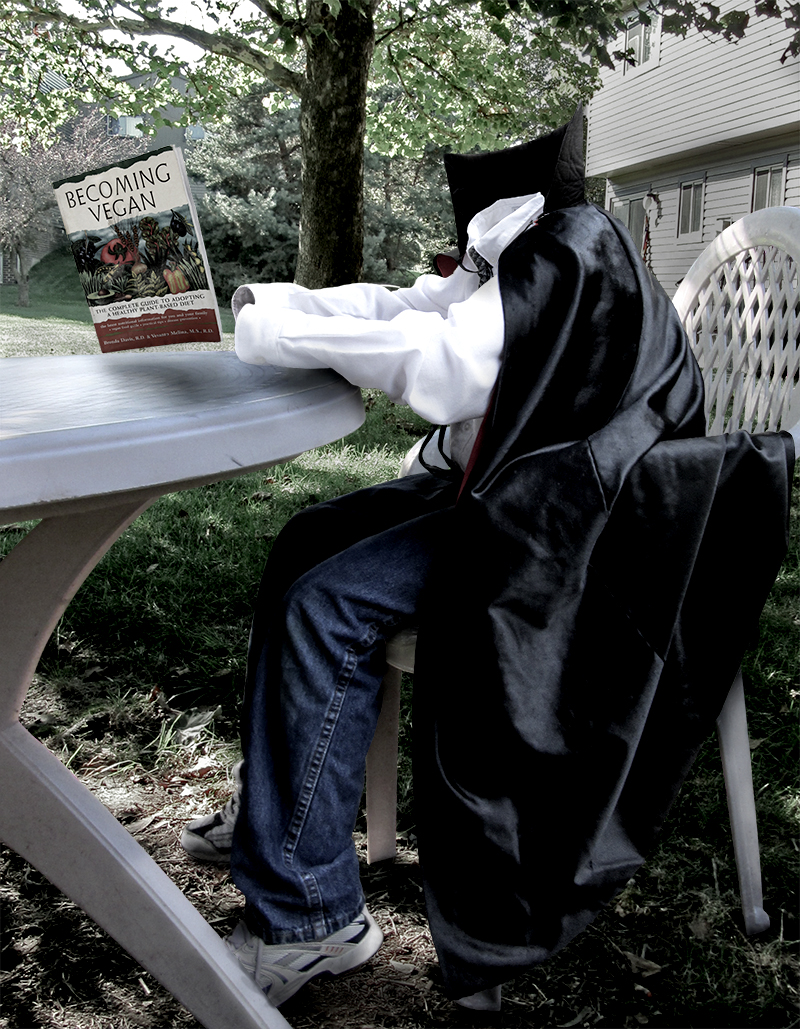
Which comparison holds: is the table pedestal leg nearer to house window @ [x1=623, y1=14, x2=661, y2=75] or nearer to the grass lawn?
the grass lawn

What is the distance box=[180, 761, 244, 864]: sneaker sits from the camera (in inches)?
71.7

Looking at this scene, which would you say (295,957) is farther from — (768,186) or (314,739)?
(768,186)

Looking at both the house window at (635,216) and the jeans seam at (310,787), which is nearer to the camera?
the jeans seam at (310,787)

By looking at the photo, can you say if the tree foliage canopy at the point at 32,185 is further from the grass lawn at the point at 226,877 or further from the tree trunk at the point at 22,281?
the grass lawn at the point at 226,877

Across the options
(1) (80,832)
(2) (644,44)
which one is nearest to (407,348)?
(1) (80,832)

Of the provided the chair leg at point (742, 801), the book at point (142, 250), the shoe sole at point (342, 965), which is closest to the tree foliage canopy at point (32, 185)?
the book at point (142, 250)

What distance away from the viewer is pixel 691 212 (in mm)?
15852

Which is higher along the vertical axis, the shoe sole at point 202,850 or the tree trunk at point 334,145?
the tree trunk at point 334,145

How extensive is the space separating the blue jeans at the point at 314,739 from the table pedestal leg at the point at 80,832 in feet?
0.34

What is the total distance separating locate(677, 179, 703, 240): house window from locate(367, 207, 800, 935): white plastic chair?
1489 cm

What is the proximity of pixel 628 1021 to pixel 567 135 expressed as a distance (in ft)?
4.82

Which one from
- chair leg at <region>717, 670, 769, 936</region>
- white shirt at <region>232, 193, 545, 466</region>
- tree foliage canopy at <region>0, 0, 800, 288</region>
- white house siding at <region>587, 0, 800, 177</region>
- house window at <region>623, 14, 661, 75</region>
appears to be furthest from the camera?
house window at <region>623, 14, 661, 75</region>

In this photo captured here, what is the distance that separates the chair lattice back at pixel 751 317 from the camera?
1671 mm

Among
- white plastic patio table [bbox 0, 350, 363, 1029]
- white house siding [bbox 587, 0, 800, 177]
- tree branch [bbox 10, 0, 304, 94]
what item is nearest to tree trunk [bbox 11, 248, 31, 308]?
tree branch [bbox 10, 0, 304, 94]
